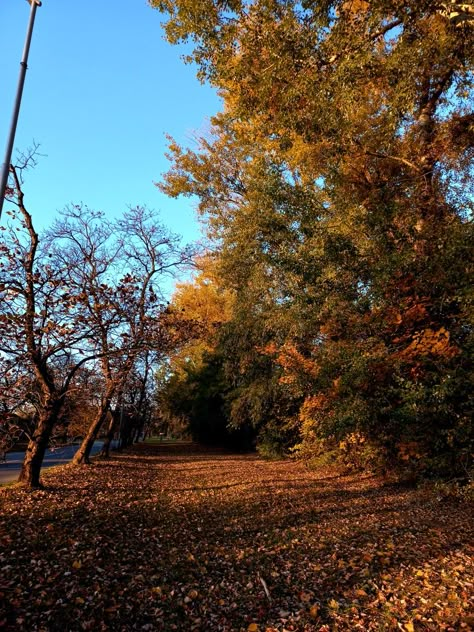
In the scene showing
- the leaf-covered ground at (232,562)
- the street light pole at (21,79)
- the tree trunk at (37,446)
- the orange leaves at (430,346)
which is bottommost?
the leaf-covered ground at (232,562)

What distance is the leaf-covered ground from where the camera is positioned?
4.19 m

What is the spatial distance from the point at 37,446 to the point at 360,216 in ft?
31.6

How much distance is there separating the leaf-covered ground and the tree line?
1.79 m

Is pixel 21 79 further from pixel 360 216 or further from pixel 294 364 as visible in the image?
pixel 294 364

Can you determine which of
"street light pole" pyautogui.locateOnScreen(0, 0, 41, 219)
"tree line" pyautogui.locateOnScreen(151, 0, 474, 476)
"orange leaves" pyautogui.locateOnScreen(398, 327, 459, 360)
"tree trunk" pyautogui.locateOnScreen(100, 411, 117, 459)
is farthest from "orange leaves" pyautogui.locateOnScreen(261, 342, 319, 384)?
"tree trunk" pyautogui.locateOnScreen(100, 411, 117, 459)

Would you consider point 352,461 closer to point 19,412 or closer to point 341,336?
point 341,336

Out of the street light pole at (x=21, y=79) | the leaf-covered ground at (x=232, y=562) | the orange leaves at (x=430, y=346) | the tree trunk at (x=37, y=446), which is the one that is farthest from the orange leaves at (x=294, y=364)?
the street light pole at (x=21, y=79)

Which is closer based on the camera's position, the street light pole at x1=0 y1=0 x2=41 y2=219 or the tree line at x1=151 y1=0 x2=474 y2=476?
the street light pole at x1=0 y1=0 x2=41 y2=219

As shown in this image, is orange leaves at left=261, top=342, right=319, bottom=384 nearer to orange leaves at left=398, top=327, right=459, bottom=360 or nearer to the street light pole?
orange leaves at left=398, top=327, right=459, bottom=360

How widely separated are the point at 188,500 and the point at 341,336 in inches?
224

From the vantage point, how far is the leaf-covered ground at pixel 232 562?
4191 mm

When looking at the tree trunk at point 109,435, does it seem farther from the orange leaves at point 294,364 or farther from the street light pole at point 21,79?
the street light pole at point 21,79

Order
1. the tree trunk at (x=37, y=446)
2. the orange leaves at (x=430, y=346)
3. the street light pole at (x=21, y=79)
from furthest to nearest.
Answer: the tree trunk at (x=37, y=446)
the orange leaves at (x=430, y=346)
the street light pole at (x=21, y=79)

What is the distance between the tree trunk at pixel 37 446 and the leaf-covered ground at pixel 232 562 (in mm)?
454
